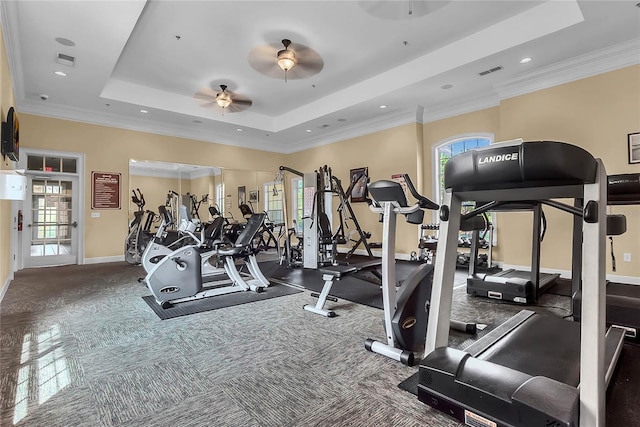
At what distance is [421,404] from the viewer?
5.72 ft

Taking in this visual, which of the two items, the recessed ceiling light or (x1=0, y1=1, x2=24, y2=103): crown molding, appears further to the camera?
the recessed ceiling light

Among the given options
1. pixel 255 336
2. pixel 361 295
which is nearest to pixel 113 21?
pixel 255 336

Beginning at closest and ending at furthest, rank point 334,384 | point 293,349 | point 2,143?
point 334,384 < point 293,349 < point 2,143

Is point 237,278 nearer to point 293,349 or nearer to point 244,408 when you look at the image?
point 293,349

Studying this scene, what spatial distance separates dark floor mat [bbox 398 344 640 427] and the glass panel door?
25.5ft

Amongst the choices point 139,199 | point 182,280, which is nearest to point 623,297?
point 182,280

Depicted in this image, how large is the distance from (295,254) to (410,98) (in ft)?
13.6

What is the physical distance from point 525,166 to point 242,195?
8.65m

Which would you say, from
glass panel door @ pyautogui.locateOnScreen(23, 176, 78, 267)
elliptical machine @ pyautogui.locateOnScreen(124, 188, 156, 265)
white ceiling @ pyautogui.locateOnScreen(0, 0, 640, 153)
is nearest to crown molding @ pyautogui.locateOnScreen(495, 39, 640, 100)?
white ceiling @ pyautogui.locateOnScreen(0, 0, 640, 153)

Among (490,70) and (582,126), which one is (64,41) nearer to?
(490,70)

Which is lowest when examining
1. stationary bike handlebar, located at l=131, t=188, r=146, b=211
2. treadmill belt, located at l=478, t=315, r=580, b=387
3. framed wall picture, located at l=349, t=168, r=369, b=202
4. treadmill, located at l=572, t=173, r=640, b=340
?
treadmill belt, located at l=478, t=315, r=580, b=387

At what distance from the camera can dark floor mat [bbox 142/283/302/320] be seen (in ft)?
11.4

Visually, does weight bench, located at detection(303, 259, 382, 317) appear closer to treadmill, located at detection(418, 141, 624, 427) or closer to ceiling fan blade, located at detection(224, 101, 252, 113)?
treadmill, located at detection(418, 141, 624, 427)

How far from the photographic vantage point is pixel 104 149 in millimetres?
7113
